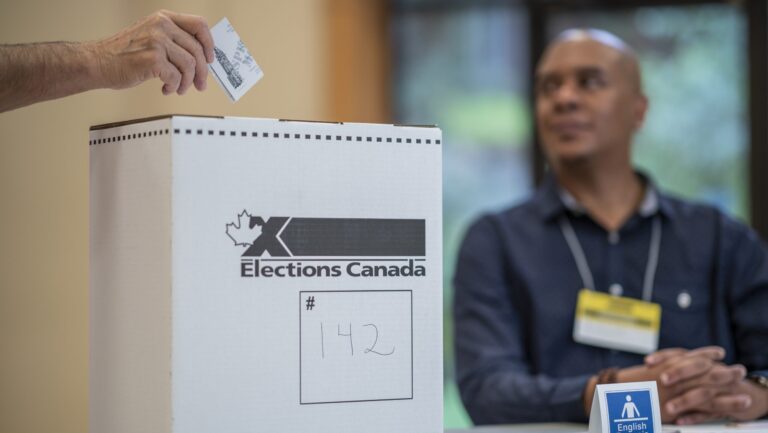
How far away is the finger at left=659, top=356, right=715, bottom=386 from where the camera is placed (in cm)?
165

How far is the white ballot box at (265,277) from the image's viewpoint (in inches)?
35.0

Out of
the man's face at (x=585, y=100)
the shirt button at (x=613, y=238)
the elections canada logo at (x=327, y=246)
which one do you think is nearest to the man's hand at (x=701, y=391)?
the shirt button at (x=613, y=238)

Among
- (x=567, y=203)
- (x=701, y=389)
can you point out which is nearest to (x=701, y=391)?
(x=701, y=389)

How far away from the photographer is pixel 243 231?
3.01 feet

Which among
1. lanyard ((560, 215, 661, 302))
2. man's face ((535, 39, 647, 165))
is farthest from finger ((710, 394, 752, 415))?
man's face ((535, 39, 647, 165))

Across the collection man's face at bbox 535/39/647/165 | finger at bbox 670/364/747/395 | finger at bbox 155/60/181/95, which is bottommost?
finger at bbox 670/364/747/395

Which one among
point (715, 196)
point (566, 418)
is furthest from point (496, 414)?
point (715, 196)

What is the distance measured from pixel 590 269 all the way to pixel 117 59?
54.9 inches

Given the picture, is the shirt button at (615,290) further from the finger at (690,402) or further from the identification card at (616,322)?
the finger at (690,402)

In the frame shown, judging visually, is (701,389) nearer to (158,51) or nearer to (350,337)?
(350,337)

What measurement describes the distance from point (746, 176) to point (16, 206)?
3367 mm

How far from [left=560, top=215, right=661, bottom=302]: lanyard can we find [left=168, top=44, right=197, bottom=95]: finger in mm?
1320

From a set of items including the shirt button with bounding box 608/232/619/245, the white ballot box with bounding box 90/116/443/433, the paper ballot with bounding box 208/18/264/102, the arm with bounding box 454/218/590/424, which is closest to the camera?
the white ballot box with bounding box 90/116/443/433

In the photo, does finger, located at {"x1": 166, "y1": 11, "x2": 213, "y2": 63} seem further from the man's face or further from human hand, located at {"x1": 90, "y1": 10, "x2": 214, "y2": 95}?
the man's face
